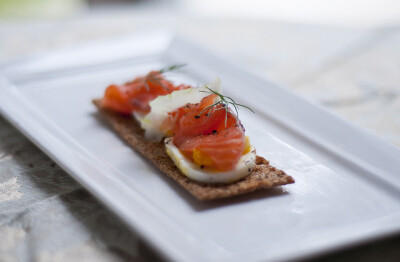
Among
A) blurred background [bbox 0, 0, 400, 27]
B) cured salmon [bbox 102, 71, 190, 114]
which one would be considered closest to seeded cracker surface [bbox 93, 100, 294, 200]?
cured salmon [bbox 102, 71, 190, 114]

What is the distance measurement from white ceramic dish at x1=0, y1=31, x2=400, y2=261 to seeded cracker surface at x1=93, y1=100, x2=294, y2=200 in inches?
1.5

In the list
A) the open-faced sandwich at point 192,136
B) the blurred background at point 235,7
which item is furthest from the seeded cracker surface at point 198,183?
the blurred background at point 235,7

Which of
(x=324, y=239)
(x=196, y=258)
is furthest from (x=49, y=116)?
(x=324, y=239)

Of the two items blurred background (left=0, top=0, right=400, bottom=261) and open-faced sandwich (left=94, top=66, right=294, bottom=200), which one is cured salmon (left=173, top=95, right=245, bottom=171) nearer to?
open-faced sandwich (left=94, top=66, right=294, bottom=200)

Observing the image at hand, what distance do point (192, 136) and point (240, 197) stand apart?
431 mm

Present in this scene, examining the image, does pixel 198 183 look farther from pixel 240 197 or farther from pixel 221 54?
pixel 221 54

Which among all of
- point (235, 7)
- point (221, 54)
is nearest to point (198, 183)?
point (221, 54)

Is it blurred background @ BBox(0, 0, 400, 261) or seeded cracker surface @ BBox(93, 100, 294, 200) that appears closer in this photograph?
blurred background @ BBox(0, 0, 400, 261)

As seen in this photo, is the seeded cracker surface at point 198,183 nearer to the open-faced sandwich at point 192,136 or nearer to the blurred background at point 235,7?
the open-faced sandwich at point 192,136

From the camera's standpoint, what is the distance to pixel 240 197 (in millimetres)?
2076

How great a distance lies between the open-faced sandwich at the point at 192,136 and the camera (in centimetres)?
215

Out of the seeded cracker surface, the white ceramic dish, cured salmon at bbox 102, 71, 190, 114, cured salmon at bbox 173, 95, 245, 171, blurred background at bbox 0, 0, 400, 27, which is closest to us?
the white ceramic dish

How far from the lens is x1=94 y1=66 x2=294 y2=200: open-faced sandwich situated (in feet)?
7.05

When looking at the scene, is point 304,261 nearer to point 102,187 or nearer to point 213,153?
point 213,153
